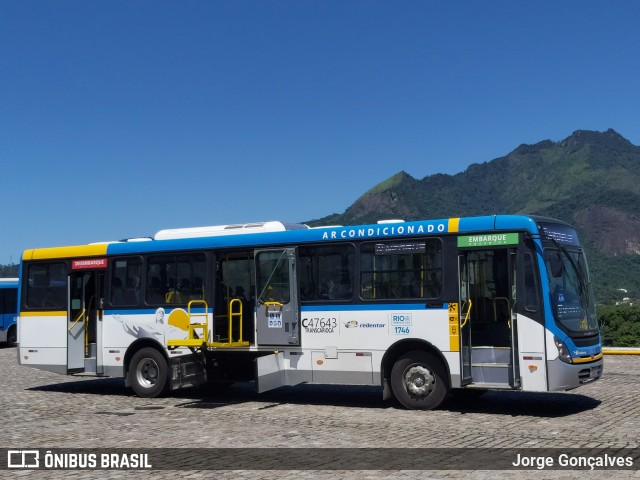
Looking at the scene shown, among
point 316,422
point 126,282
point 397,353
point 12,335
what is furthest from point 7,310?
point 316,422

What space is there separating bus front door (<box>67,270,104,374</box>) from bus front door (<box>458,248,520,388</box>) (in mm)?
7905

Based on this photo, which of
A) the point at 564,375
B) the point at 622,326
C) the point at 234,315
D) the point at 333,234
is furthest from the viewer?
the point at 622,326

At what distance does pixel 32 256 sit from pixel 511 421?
11.2 meters

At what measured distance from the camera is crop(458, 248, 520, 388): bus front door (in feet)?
41.5

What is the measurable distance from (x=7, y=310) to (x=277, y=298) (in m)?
22.9

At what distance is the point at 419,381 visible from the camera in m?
13.3

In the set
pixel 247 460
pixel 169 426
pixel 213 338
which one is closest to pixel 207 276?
pixel 213 338

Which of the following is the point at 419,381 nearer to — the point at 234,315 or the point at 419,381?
the point at 419,381

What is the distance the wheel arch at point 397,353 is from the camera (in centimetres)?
1315

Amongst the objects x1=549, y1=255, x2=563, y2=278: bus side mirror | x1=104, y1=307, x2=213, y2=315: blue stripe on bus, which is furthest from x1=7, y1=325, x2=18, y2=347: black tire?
x1=549, y1=255, x2=563, y2=278: bus side mirror

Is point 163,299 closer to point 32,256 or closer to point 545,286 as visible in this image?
point 32,256

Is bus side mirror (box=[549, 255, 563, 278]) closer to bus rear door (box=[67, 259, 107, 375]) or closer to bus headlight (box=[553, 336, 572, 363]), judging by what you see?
bus headlight (box=[553, 336, 572, 363])

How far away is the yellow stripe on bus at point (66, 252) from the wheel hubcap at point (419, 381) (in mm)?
7220

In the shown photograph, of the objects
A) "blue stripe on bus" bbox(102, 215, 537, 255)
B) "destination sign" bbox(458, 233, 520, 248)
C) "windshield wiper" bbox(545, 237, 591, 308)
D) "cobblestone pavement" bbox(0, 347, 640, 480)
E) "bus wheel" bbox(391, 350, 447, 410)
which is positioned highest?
"blue stripe on bus" bbox(102, 215, 537, 255)
